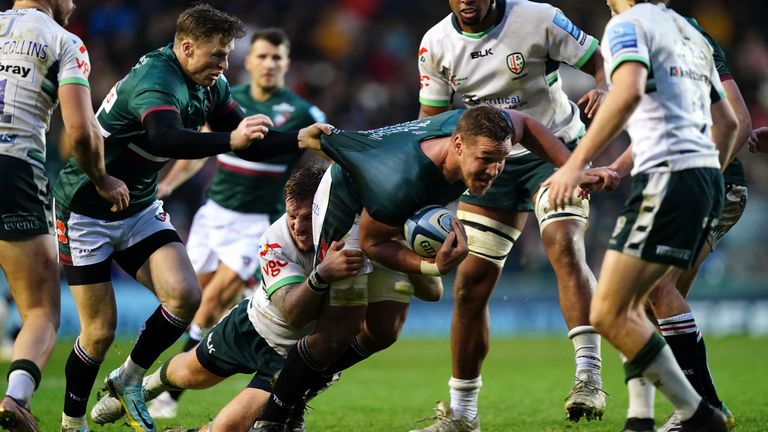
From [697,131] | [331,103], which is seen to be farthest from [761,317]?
[697,131]

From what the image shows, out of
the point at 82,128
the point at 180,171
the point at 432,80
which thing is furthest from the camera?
the point at 180,171

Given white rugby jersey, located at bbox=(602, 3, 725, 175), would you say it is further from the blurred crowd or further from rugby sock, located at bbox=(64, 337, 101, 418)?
the blurred crowd

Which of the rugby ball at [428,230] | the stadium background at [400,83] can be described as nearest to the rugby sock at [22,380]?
the rugby ball at [428,230]

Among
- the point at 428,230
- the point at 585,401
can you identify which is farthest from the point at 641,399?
the point at 428,230

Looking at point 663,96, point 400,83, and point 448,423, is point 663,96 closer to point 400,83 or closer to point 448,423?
point 448,423

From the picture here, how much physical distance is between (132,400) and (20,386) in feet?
3.29

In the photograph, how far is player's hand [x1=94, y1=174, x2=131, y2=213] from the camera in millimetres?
5980

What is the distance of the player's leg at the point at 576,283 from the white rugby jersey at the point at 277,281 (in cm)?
152

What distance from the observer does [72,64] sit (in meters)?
5.80

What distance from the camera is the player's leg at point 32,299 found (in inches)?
225

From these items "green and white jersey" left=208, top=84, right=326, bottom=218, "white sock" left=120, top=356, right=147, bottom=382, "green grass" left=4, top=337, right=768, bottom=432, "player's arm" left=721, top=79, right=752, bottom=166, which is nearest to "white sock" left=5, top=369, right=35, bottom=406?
"white sock" left=120, top=356, right=147, bottom=382

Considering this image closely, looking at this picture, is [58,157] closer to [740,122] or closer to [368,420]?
[368,420]

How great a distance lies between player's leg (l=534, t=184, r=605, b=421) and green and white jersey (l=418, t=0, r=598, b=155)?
25.5 inches

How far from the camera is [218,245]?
9984mm
